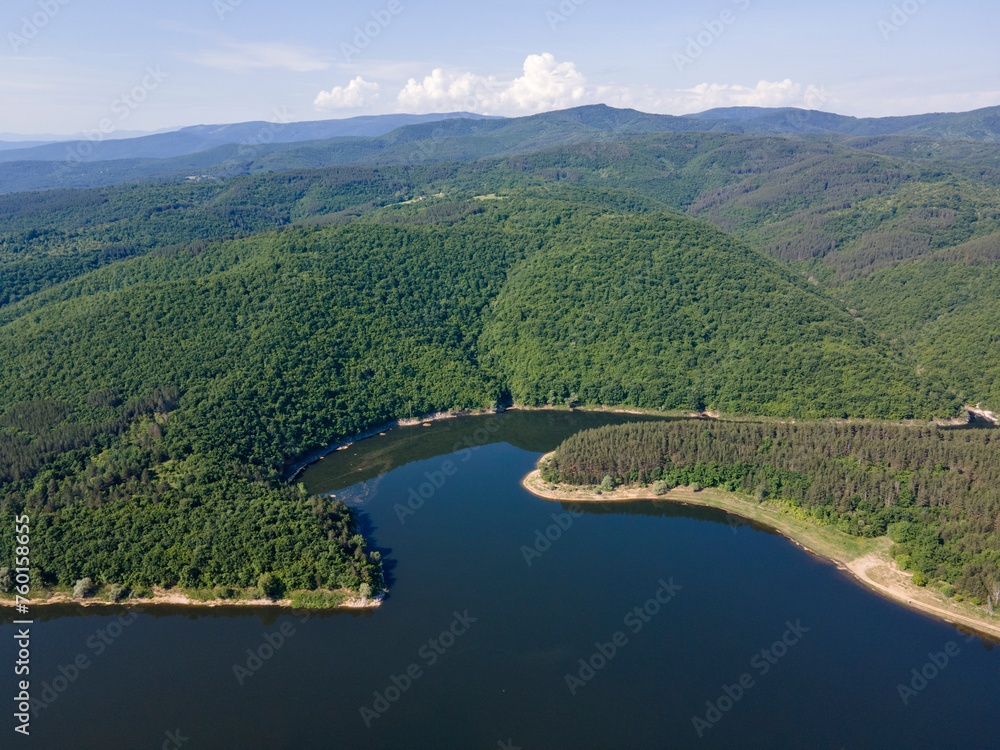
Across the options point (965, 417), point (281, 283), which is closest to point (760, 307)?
point (965, 417)

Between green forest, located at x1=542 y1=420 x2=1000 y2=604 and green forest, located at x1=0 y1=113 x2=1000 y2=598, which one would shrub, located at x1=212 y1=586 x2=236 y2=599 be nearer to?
green forest, located at x1=0 y1=113 x2=1000 y2=598

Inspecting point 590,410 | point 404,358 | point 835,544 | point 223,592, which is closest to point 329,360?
point 404,358

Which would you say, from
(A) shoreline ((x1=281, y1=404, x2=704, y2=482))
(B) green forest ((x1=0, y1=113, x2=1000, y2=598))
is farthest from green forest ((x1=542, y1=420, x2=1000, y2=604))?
(A) shoreline ((x1=281, y1=404, x2=704, y2=482))

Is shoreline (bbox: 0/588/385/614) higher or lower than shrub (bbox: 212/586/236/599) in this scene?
lower

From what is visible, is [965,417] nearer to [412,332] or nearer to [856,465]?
[856,465]

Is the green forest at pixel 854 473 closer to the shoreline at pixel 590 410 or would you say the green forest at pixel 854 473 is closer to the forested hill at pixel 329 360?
the shoreline at pixel 590 410

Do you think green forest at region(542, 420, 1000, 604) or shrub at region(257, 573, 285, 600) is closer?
shrub at region(257, 573, 285, 600)
